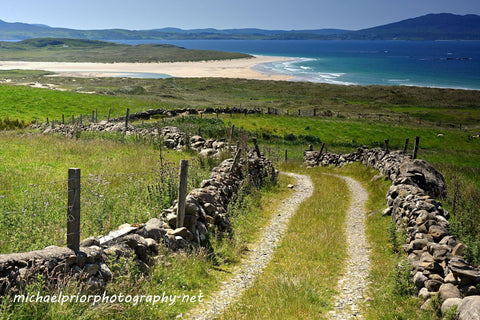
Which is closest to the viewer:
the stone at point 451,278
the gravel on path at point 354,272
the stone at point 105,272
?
the stone at point 105,272

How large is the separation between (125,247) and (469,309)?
6.20 metres

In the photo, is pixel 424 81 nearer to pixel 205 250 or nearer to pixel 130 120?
pixel 130 120

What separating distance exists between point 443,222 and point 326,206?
22.3 feet

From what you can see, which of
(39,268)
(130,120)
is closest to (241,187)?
(39,268)

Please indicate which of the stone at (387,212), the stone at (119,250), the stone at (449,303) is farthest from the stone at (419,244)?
the stone at (119,250)

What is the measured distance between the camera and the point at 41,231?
8.41m

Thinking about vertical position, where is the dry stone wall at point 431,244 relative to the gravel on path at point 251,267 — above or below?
above

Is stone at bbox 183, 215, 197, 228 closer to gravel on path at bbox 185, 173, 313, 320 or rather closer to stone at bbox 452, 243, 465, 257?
gravel on path at bbox 185, 173, 313, 320

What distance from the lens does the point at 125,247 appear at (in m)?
8.24

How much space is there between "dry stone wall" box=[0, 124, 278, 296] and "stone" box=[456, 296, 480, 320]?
571 centimetres

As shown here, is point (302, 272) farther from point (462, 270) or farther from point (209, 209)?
point (462, 270)

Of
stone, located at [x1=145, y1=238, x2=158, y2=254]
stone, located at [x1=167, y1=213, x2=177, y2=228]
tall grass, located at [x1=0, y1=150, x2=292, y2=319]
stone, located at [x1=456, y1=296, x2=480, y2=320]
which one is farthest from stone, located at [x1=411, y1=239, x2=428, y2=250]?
stone, located at [x1=145, y1=238, x2=158, y2=254]

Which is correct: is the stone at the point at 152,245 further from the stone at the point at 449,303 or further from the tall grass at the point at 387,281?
the stone at the point at 449,303

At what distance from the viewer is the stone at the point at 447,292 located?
7.71 m
